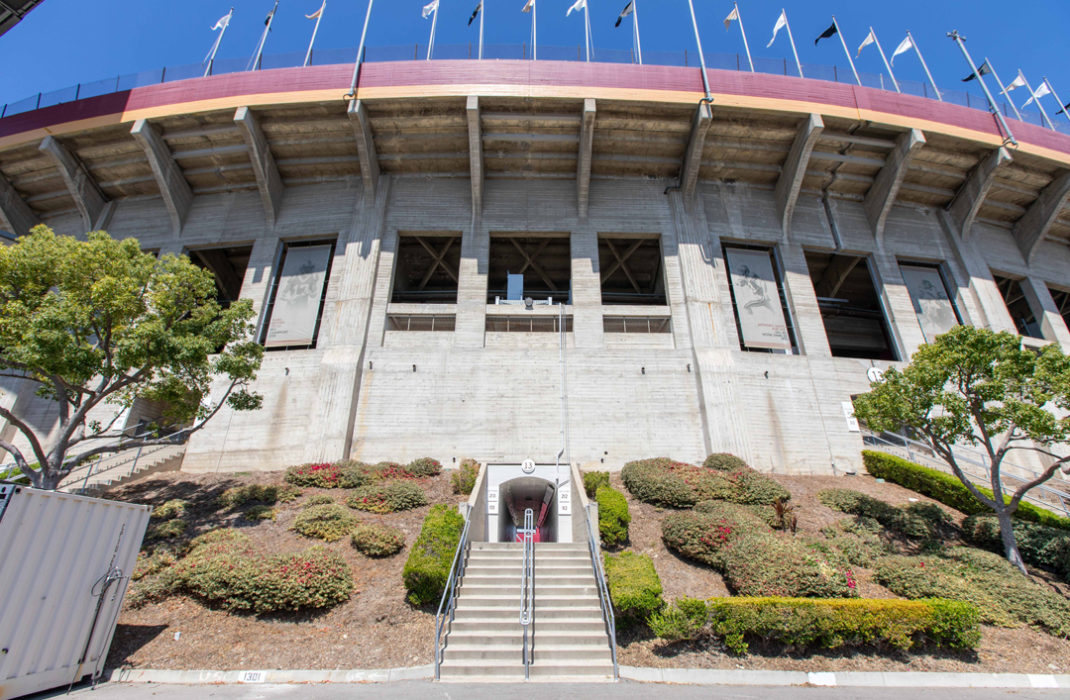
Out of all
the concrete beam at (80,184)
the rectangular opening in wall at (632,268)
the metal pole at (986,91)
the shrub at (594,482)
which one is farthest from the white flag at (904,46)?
the concrete beam at (80,184)

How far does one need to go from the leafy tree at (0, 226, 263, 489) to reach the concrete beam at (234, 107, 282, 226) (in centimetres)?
958

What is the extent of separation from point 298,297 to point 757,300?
Answer: 70.1 ft

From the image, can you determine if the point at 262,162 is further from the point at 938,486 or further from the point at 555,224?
the point at 938,486

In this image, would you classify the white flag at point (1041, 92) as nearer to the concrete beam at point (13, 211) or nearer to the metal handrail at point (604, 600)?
the metal handrail at point (604, 600)

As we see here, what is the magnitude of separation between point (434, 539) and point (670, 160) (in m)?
21.0

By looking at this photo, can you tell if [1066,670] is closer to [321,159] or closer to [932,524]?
[932,524]

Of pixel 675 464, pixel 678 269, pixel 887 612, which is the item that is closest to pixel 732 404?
pixel 675 464

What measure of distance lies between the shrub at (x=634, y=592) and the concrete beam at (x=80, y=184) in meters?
30.0

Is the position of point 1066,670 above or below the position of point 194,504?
below

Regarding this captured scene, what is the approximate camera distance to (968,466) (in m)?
19.2

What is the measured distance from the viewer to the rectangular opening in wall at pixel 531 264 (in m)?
27.0

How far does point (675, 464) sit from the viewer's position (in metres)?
17.0

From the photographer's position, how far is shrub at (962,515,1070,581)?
11852 mm

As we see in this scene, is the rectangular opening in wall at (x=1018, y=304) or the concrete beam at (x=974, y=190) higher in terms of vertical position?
the concrete beam at (x=974, y=190)
